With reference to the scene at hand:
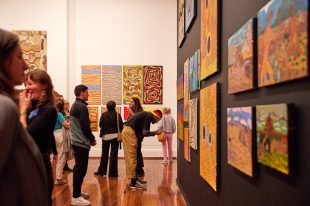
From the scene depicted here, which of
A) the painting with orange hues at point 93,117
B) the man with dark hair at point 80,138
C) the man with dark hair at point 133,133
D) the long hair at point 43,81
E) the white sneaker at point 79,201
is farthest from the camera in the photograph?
the painting with orange hues at point 93,117

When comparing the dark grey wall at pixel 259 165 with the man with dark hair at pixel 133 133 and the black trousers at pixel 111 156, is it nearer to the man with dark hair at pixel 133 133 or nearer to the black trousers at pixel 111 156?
the man with dark hair at pixel 133 133

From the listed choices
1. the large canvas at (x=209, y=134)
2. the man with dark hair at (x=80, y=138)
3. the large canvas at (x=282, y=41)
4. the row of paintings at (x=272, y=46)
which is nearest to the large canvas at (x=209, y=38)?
the large canvas at (x=209, y=134)

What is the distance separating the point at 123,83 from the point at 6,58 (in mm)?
10168

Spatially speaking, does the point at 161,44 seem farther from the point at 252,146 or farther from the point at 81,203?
the point at 252,146

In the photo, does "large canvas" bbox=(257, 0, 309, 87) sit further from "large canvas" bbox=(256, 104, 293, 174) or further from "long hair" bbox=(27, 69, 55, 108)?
"long hair" bbox=(27, 69, 55, 108)

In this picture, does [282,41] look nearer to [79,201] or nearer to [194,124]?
[194,124]

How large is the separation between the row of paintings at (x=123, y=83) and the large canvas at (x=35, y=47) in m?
1.37

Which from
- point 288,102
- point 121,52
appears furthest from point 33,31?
point 288,102

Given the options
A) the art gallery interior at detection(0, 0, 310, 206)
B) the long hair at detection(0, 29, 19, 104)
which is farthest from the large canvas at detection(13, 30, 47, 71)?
the long hair at detection(0, 29, 19, 104)

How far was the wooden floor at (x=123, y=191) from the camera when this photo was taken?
5531mm

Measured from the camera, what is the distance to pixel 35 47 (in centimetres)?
1138

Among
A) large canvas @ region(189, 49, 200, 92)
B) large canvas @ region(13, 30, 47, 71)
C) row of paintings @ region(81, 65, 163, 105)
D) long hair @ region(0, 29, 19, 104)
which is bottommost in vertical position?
long hair @ region(0, 29, 19, 104)

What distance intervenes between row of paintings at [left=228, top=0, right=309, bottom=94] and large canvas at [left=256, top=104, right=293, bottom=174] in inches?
5.4

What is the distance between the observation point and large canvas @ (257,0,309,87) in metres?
1.36
